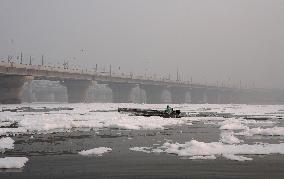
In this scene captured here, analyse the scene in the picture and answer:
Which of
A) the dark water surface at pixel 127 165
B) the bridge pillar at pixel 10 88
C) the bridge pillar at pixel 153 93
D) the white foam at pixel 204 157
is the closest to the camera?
the dark water surface at pixel 127 165

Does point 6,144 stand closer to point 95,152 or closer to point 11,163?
point 95,152

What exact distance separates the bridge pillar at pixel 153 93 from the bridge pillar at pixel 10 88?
8565cm

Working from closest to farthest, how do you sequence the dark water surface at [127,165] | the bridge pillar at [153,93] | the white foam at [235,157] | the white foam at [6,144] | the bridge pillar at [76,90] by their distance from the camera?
the dark water surface at [127,165]
the white foam at [235,157]
the white foam at [6,144]
the bridge pillar at [76,90]
the bridge pillar at [153,93]

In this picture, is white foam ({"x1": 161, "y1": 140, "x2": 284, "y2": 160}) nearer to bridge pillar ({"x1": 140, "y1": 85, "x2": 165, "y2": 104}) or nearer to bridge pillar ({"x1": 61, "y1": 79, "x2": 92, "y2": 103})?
bridge pillar ({"x1": 61, "y1": 79, "x2": 92, "y2": 103})

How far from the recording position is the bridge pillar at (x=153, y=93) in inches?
A: 6909

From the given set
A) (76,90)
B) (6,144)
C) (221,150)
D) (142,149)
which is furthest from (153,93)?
(221,150)

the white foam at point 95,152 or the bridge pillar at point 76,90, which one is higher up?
the bridge pillar at point 76,90

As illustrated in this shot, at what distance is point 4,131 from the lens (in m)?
28.8

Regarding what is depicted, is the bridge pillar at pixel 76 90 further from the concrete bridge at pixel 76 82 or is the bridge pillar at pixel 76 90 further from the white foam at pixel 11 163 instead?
the white foam at pixel 11 163

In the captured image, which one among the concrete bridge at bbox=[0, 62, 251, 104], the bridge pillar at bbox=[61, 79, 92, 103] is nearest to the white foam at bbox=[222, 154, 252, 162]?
the concrete bridge at bbox=[0, 62, 251, 104]

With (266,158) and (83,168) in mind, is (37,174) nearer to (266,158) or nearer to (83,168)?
(83,168)

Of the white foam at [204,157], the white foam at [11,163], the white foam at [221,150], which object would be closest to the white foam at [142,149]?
the white foam at [221,150]

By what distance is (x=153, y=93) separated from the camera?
588ft

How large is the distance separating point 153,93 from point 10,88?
9444 cm
